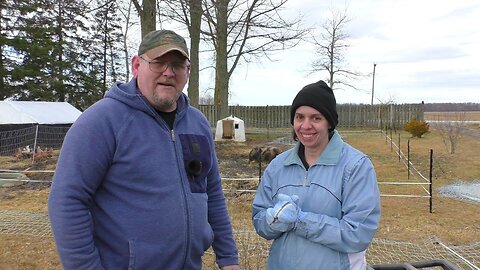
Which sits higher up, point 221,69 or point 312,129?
point 221,69

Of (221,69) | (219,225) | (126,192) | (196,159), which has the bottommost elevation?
(219,225)

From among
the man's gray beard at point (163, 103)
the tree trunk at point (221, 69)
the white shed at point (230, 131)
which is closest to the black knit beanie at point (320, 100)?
the man's gray beard at point (163, 103)

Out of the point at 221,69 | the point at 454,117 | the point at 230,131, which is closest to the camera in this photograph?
the point at 230,131

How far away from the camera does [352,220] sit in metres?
1.81

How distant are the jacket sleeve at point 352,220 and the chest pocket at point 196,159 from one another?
0.46 metres

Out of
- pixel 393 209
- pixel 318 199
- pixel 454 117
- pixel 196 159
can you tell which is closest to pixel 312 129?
pixel 318 199

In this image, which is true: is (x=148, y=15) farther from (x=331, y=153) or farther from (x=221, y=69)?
(x=221, y=69)

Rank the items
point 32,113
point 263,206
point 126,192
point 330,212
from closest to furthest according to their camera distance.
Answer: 1. point 126,192
2. point 330,212
3. point 263,206
4. point 32,113

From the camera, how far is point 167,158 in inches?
67.2

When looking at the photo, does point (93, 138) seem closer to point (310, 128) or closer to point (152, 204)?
point (152, 204)

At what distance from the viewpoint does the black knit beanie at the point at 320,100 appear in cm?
197

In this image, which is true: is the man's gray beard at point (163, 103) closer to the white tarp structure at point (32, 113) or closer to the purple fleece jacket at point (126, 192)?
the purple fleece jacket at point (126, 192)

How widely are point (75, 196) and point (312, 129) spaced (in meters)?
1.03

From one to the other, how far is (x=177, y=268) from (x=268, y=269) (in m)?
0.50
